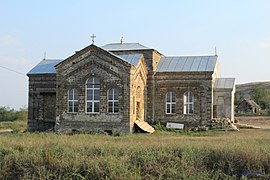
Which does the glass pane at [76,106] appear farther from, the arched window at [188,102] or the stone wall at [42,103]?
the arched window at [188,102]

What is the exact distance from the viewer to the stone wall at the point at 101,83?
27.3 m

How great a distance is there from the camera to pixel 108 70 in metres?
27.6

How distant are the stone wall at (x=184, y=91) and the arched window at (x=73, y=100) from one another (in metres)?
6.67

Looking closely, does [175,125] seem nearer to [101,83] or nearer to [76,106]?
[101,83]

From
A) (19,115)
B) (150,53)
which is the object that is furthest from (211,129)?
(19,115)

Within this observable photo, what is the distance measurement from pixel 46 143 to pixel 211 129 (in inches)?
709

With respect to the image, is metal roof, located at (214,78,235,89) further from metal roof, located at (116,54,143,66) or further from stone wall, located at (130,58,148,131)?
metal roof, located at (116,54,143,66)

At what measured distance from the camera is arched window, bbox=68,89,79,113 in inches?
1113

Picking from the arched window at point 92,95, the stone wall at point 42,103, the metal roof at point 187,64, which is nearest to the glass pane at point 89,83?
the arched window at point 92,95

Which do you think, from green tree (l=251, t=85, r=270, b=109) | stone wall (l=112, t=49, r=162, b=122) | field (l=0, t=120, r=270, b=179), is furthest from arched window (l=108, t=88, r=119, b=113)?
green tree (l=251, t=85, r=270, b=109)

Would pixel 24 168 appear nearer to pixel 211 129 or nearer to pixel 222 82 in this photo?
pixel 211 129

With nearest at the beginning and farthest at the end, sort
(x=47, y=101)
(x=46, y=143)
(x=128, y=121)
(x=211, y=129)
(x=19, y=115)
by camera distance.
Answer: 1. (x=46, y=143)
2. (x=128, y=121)
3. (x=211, y=129)
4. (x=47, y=101)
5. (x=19, y=115)

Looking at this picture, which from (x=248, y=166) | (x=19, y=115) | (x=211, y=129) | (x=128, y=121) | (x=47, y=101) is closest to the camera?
(x=248, y=166)

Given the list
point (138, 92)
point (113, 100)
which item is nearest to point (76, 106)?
point (113, 100)
